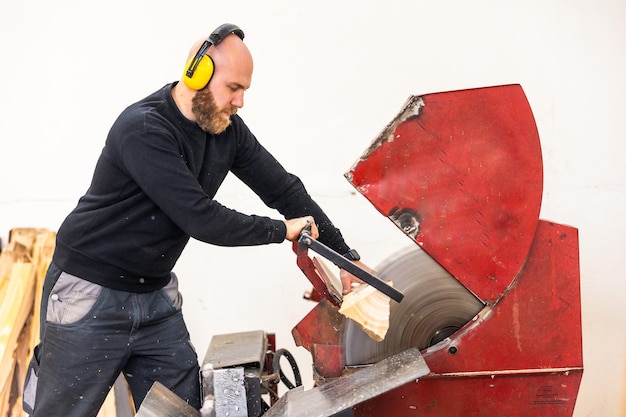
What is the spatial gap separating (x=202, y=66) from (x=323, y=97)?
133 cm

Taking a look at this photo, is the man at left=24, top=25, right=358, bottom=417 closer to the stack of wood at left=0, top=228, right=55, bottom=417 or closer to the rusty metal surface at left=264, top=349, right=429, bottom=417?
the rusty metal surface at left=264, top=349, right=429, bottom=417

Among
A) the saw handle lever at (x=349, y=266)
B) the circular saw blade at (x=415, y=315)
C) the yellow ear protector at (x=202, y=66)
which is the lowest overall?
the circular saw blade at (x=415, y=315)

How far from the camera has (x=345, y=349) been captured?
2.56 metres

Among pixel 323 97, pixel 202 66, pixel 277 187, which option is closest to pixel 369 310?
pixel 277 187

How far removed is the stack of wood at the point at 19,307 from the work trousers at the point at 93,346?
3.07 ft

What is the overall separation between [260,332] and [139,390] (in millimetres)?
641

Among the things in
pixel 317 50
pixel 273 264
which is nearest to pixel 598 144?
pixel 317 50

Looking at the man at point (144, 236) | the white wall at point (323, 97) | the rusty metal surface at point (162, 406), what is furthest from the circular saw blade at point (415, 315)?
the white wall at point (323, 97)

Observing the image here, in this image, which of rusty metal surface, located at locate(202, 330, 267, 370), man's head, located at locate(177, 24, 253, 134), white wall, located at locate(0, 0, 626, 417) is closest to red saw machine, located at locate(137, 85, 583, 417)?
rusty metal surface, located at locate(202, 330, 267, 370)

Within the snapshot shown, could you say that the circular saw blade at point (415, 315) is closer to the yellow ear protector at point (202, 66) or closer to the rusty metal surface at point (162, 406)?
the rusty metal surface at point (162, 406)

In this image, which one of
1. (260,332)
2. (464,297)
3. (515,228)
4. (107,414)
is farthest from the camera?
(107,414)

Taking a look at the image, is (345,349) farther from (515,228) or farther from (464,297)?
(515,228)

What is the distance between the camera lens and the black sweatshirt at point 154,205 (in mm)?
2246

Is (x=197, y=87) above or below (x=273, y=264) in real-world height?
above
